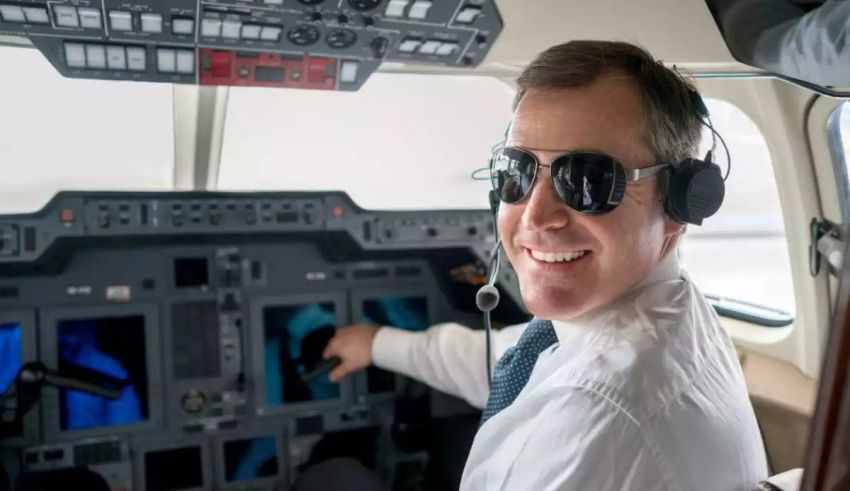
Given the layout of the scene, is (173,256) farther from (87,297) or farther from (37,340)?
(37,340)

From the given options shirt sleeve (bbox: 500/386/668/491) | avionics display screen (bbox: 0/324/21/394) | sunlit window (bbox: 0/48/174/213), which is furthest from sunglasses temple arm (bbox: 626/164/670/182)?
avionics display screen (bbox: 0/324/21/394)

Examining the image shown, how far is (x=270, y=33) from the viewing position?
5.76ft

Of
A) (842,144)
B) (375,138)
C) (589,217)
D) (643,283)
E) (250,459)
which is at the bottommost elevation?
(250,459)

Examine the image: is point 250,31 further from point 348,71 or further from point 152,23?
point 348,71

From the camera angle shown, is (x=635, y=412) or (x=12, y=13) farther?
(x=12, y=13)

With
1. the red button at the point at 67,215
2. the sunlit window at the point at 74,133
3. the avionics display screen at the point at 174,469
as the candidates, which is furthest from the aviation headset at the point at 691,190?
the avionics display screen at the point at 174,469

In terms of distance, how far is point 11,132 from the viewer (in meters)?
2.36

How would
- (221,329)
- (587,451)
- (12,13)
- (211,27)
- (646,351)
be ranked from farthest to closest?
(221,329) < (211,27) < (12,13) < (646,351) < (587,451)

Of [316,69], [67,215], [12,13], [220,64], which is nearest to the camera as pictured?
[12,13]

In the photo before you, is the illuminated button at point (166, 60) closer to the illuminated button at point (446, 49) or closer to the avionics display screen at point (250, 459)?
the illuminated button at point (446, 49)

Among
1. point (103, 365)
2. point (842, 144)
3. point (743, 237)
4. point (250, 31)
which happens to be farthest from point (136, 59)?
point (743, 237)

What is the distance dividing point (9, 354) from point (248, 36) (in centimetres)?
145

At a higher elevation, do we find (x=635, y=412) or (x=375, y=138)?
(x=375, y=138)

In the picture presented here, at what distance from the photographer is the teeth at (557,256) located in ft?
4.60
